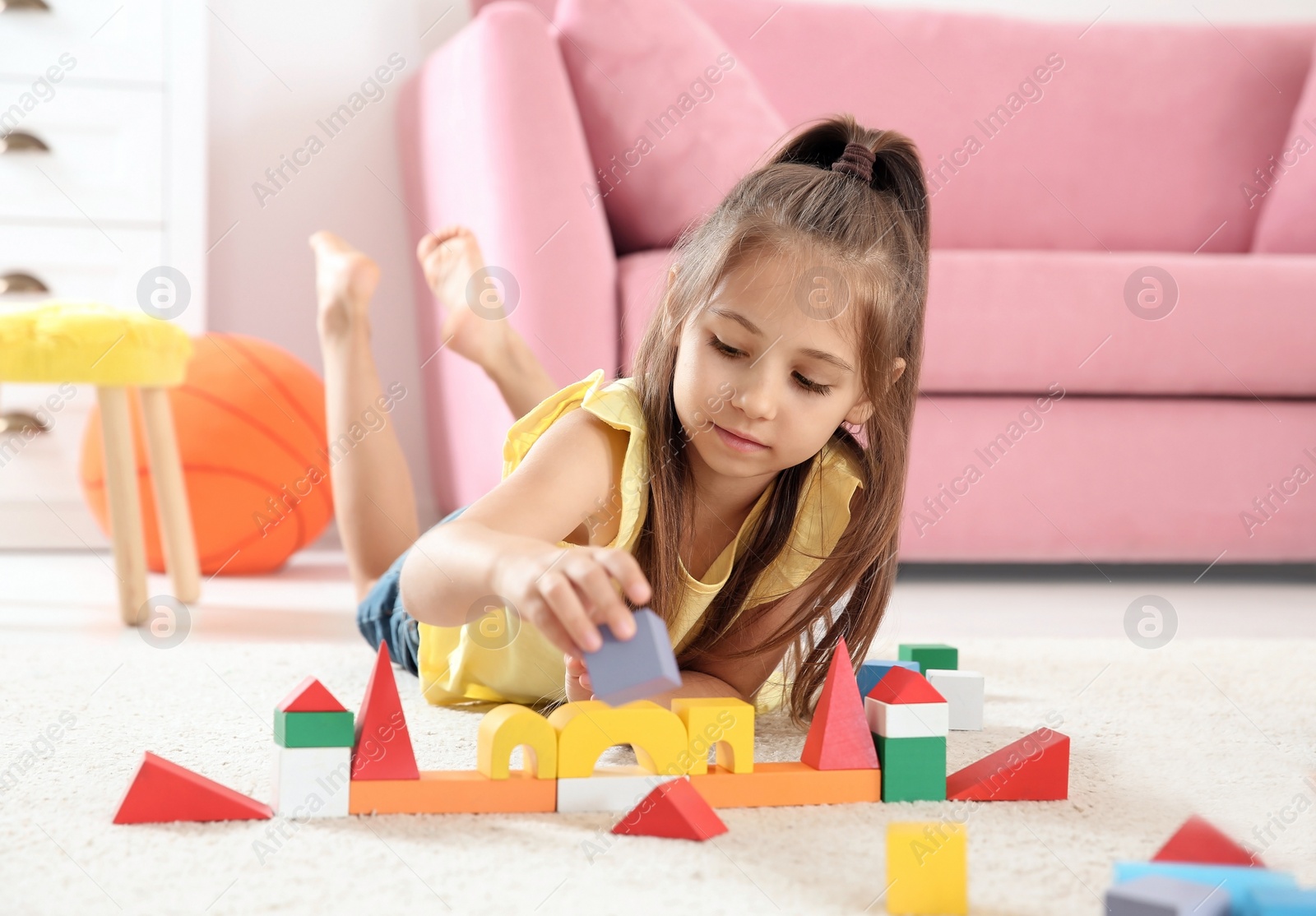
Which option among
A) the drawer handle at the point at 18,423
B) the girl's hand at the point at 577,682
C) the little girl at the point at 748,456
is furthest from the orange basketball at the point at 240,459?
the girl's hand at the point at 577,682

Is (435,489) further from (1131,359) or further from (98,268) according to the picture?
(1131,359)

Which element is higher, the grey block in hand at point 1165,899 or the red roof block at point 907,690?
the red roof block at point 907,690

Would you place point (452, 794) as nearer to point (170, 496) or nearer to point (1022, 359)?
point (170, 496)

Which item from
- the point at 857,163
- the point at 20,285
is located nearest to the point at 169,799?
the point at 857,163

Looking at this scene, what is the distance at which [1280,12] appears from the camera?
285 cm

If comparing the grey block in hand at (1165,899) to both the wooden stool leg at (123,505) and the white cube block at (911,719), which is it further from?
the wooden stool leg at (123,505)

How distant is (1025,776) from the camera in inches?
29.9

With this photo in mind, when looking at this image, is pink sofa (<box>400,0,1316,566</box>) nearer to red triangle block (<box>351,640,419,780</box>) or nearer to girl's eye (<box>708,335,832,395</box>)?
girl's eye (<box>708,335,832,395</box>)

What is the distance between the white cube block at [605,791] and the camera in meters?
0.71

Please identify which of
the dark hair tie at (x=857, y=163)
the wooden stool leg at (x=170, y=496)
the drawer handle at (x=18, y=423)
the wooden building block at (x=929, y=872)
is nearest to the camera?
the wooden building block at (x=929, y=872)

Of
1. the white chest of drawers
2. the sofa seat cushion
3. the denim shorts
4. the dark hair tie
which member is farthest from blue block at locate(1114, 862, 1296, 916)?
the white chest of drawers

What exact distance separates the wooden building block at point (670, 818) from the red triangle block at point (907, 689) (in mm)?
151

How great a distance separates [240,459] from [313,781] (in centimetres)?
122

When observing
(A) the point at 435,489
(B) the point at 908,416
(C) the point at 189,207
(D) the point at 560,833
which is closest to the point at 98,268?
(C) the point at 189,207
